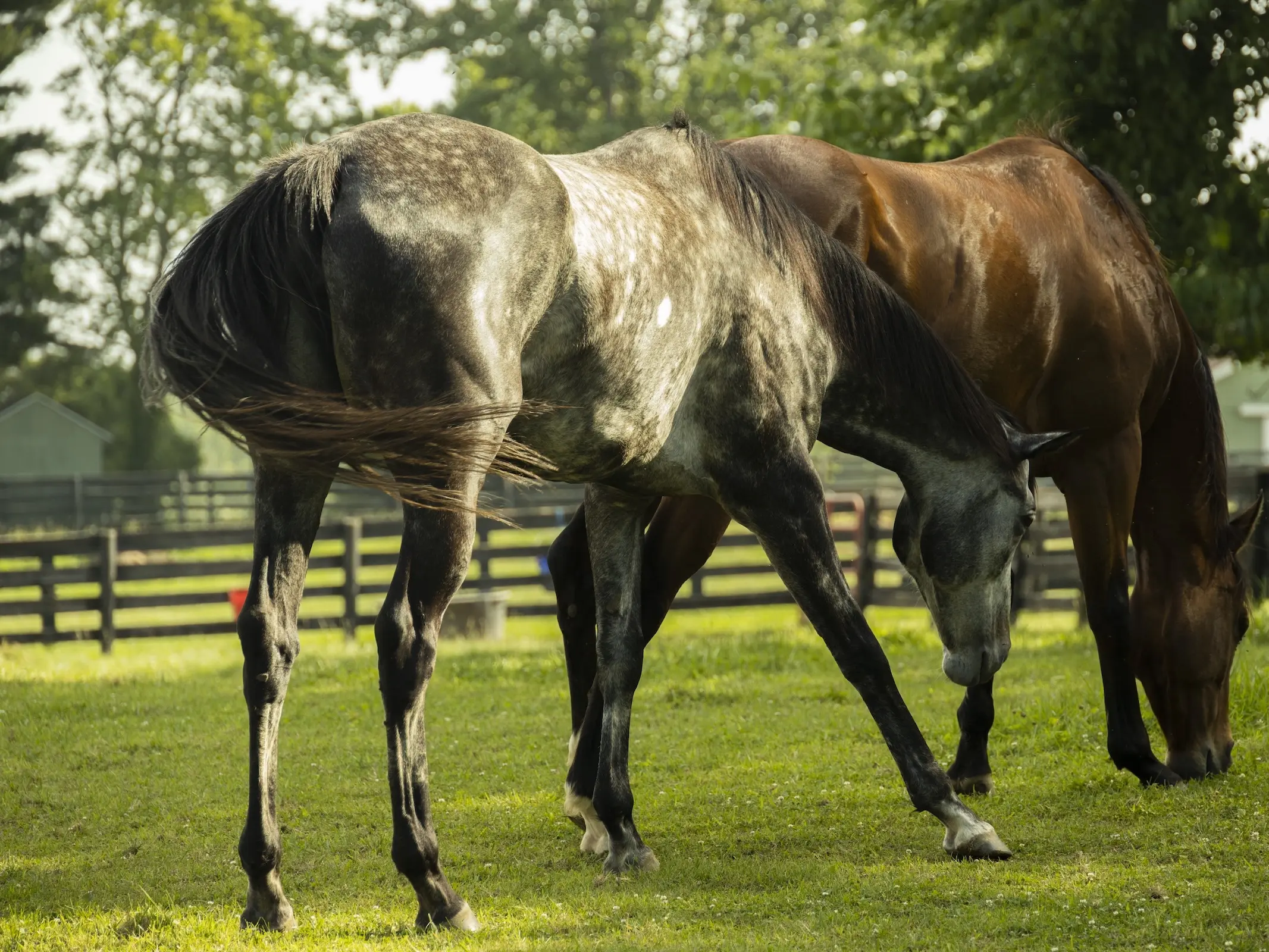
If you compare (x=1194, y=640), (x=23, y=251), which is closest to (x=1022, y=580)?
(x=1194, y=640)

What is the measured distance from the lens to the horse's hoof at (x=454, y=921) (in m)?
3.42

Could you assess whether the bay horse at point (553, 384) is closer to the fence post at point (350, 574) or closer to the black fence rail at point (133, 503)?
the fence post at point (350, 574)

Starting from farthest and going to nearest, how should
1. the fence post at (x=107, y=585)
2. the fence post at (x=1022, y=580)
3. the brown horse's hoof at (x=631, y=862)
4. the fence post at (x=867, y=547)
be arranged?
the fence post at (x=867, y=547) < the fence post at (x=1022, y=580) < the fence post at (x=107, y=585) < the brown horse's hoof at (x=631, y=862)

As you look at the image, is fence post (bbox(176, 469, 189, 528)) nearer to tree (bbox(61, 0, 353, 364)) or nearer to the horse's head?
tree (bbox(61, 0, 353, 364))

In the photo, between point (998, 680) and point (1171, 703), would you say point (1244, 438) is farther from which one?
point (1171, 703)

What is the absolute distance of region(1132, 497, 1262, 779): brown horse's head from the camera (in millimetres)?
5254

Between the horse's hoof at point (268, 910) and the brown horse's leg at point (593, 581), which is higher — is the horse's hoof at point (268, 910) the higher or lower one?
the lower one

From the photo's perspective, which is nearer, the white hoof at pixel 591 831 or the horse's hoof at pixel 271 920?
the horse's hoof at pixel 271 920

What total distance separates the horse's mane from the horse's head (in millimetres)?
107

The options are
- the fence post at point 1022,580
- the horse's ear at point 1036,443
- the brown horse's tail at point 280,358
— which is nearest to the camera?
the brown horse's tail at point 280,358

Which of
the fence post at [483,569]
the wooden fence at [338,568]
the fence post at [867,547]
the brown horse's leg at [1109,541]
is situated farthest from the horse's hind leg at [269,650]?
the fence post at [483,569]

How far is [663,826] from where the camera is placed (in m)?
4.78

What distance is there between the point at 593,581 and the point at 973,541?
1.40 metres

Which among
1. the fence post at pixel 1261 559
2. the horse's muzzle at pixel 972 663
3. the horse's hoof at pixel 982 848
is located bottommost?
the fence post at pixel 1261 559
